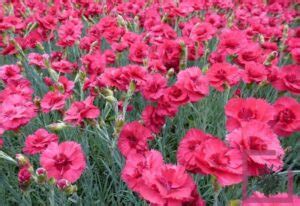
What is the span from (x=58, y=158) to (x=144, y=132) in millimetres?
294

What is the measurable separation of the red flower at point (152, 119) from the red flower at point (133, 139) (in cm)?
9

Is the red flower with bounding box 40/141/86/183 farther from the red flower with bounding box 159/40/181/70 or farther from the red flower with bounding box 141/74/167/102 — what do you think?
the red flower with bounding box 159/40/181/70

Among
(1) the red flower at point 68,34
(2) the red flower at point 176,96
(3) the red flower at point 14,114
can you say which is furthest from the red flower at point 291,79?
(1) the red flower at point 68,34

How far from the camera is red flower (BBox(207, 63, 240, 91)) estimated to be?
1383 millimetres

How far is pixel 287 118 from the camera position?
1.17 metres

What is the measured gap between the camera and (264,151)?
2.83 feet

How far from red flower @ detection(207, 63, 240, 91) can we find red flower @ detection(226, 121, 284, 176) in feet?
1.60

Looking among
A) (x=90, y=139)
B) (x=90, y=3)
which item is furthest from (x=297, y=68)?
(x=90, y=3)

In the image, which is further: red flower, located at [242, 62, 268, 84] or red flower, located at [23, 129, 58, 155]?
red flower, located at [242, 62, 268, 84]

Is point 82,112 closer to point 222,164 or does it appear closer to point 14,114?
point 14,114

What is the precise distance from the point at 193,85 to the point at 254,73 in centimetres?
34

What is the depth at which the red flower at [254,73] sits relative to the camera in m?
1.49

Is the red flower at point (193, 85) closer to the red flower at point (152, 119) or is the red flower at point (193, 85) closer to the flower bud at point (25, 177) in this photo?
the red flower at point (152, 119)

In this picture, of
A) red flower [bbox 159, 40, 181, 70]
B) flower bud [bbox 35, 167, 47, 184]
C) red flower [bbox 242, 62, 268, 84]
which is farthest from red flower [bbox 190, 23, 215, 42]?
flower bud [bbox 35, 167, 47, 184]
